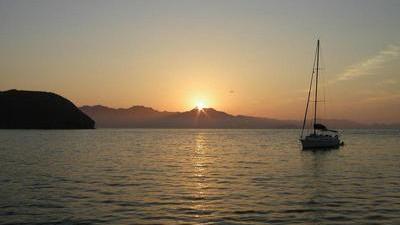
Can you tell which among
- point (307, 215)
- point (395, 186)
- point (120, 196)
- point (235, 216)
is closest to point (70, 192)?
point (120, 196)

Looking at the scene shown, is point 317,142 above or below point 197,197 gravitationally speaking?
above

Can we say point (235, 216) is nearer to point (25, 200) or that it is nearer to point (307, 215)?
point (307, 215)

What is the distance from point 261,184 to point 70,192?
13.8 metres

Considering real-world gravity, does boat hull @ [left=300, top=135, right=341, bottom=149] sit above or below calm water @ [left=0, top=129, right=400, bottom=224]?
above

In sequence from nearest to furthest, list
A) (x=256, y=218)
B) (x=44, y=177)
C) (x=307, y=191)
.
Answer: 1. (x=256, y=218)
2. (x=307, y=191)
3. (x=44, y=177)

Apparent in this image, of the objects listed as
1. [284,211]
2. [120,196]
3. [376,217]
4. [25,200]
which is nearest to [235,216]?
[284,211]

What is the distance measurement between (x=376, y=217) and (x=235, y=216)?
6725mm

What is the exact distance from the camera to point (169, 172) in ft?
150

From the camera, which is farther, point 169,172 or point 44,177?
point 169,172

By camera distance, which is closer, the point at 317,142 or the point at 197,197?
the point at 197,197

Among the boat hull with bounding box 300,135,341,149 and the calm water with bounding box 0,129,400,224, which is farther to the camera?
the boat hull with bounding box 300,135,341,149

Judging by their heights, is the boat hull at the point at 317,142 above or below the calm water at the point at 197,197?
above

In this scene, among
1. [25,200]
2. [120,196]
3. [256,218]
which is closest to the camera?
[256,218]

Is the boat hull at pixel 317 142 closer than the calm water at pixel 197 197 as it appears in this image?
No
